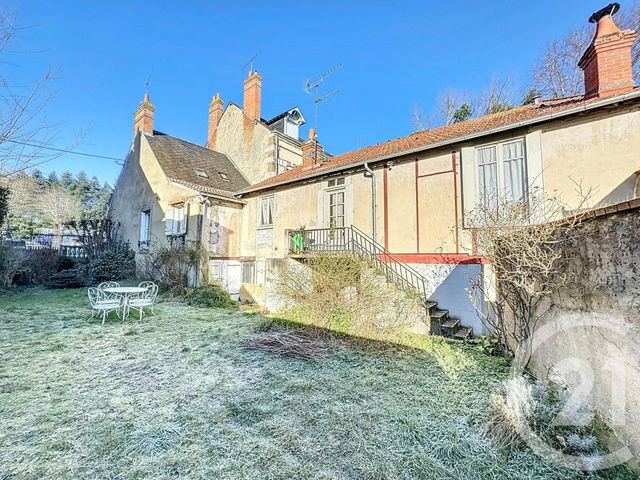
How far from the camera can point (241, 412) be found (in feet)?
11.3

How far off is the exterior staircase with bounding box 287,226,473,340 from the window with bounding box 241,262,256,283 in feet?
12.6

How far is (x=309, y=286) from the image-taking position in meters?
7.73

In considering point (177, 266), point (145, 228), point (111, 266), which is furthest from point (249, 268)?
point (111, 266)

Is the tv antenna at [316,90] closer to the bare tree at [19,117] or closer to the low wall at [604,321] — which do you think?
the bare tree at [19,117]

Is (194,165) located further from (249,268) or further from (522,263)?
(522,263)

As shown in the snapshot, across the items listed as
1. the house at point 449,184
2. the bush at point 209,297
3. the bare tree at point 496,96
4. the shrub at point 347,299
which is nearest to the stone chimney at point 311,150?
the house at point 449,184

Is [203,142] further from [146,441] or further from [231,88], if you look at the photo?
[146,441]

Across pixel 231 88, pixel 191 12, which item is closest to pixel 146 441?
pixel 191 12

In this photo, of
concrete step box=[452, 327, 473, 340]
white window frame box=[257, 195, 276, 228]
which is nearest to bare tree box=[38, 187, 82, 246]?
white window frame box=[257, 195, 276, 228]

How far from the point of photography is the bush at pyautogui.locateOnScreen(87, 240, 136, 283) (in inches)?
548

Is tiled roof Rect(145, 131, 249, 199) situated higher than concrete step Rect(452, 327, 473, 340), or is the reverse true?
tiled roof Rect(145, 131, 249, 199)

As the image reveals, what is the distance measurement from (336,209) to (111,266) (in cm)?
1193

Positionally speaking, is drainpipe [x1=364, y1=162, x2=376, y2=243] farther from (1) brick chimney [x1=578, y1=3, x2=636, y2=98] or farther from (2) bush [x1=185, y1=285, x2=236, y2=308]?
(2) bush [x1=185, y1=285, x2=236, y2=308]

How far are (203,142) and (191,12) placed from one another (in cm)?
1246
